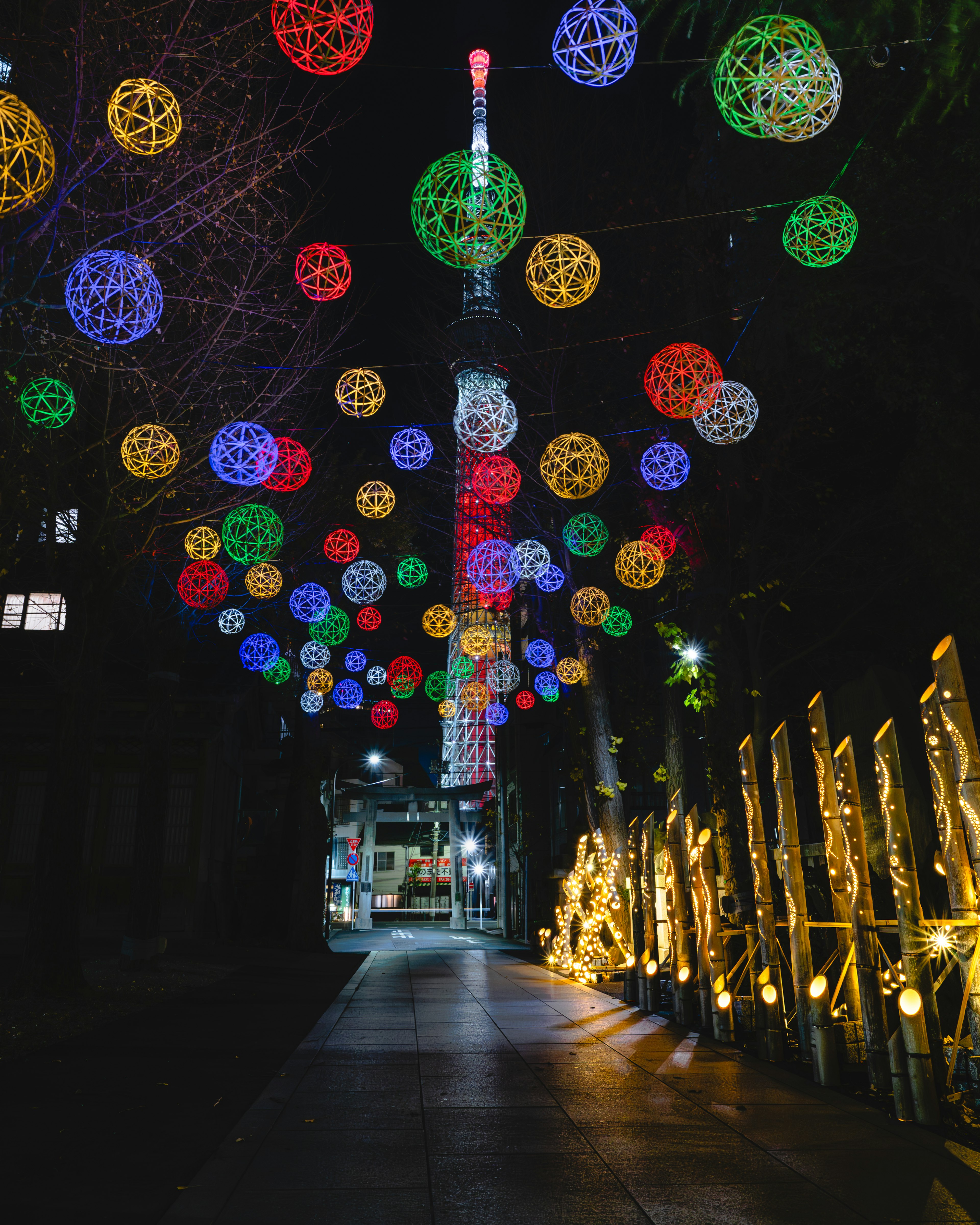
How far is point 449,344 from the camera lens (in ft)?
58.1

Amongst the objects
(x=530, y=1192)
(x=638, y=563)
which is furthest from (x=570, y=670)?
(x=530, y=1192)

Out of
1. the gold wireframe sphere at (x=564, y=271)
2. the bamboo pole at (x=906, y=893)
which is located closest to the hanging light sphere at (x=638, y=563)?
the gold wireframe sphere at (x=564, y=271)

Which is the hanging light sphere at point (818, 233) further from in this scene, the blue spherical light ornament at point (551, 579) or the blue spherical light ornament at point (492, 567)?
the blue spherical light ornament at point (551, 579)

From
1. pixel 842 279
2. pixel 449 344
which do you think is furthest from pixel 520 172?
pixel 842 279

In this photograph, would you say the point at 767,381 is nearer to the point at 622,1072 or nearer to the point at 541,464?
the point at 541,464

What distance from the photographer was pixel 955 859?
17.1 feet

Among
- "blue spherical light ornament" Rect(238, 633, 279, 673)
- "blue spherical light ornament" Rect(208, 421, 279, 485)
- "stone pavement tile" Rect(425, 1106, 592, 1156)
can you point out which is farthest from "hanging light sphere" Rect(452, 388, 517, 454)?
"stone pavement tile" Rect(425, 1106, 592, 1156)

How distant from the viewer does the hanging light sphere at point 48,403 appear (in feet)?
28.8

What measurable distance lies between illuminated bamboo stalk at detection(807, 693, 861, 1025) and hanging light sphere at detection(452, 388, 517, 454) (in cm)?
605

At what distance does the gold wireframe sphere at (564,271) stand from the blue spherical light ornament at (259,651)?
9.19m

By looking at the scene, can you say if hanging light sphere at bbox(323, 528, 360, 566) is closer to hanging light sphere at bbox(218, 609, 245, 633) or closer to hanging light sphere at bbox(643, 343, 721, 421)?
hanging light sphere at bbox(218, 609, 245, 633)

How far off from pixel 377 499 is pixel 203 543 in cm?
410

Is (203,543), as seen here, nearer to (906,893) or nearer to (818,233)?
(818,233)

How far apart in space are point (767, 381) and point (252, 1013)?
497 inches
